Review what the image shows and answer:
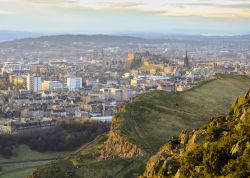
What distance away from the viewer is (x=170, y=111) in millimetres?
34312

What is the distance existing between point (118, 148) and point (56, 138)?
1923 centimetres

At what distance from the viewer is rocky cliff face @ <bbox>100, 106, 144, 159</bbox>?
90.0ft

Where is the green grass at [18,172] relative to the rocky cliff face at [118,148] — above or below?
below

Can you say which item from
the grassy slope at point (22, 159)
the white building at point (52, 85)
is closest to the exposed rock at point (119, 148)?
the grassy slope at point (22, 159)

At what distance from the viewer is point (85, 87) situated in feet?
325

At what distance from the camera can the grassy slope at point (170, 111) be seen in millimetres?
29312

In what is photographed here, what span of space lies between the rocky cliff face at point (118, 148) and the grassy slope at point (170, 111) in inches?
11.3

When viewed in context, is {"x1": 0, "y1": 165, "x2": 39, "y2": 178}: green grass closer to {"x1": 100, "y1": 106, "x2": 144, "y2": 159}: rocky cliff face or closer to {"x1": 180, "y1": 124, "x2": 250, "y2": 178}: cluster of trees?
{"x1": 100, "y1": 106, "x2": 144, "y2": 159}: rocky cliff face

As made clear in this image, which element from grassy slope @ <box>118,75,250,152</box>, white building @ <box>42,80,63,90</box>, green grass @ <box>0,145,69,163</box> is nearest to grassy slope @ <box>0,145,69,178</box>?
green grass @ <box>0,145,69,163</box>

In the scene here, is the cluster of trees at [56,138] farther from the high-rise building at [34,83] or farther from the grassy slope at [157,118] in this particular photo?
the high-rise building at [34,83]

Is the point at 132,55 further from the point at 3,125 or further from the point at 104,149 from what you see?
the point at 104,149

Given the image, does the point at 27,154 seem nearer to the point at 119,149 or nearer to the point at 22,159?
the point at 22,159

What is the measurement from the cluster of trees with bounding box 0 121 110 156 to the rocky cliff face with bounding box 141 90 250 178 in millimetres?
32337

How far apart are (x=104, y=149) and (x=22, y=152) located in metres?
15.3
